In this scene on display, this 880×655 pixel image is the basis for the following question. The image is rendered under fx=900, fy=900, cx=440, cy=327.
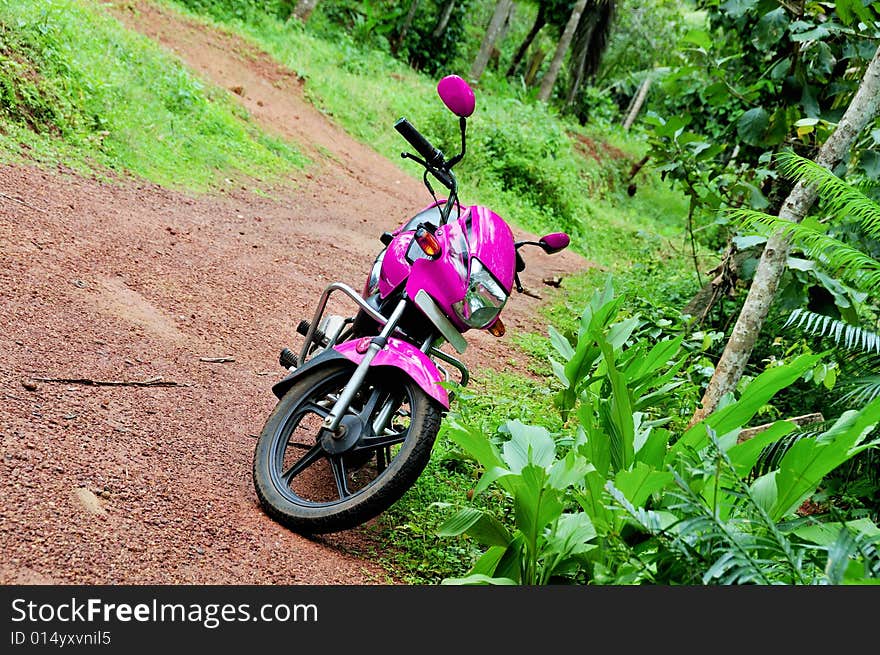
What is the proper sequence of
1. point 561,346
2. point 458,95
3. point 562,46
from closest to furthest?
point 458,95
point 561,346
point 562,46

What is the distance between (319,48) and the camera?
720 inches

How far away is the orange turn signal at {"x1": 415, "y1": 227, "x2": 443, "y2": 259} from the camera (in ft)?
11.2

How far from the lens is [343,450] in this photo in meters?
3.37

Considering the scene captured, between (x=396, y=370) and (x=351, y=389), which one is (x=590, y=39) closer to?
(x=396, y=370)

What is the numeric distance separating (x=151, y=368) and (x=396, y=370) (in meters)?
1.54

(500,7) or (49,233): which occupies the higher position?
(500,7)

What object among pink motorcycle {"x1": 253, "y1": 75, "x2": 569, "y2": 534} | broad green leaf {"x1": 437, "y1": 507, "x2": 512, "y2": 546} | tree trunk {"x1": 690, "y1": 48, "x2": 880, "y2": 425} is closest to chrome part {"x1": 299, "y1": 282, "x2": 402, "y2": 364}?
pink motorcycle {"x1": 253, "y1": 75, "x2": 569, "y2": 534}

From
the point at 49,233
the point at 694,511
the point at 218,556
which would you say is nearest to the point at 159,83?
the point at 49,233

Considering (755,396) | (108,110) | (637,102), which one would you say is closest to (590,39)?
(637,102)

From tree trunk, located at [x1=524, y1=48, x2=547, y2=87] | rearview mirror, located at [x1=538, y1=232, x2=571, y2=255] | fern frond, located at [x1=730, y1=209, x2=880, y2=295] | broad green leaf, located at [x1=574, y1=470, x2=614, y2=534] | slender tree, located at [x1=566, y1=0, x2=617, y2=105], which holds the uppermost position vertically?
slender tree, located at [x1=566, y1=0, x2=617, y2=105]

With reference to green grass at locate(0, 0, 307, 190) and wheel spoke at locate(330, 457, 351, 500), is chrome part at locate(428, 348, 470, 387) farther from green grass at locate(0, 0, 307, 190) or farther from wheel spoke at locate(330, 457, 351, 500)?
green grass at locate(0, 0, 307, 190)

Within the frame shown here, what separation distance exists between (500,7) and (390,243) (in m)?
18.4

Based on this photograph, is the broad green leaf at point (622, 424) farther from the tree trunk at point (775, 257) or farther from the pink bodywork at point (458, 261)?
the tree trunk at point (775, 257)

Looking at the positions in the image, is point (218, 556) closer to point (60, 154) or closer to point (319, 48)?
point (60, 154)
